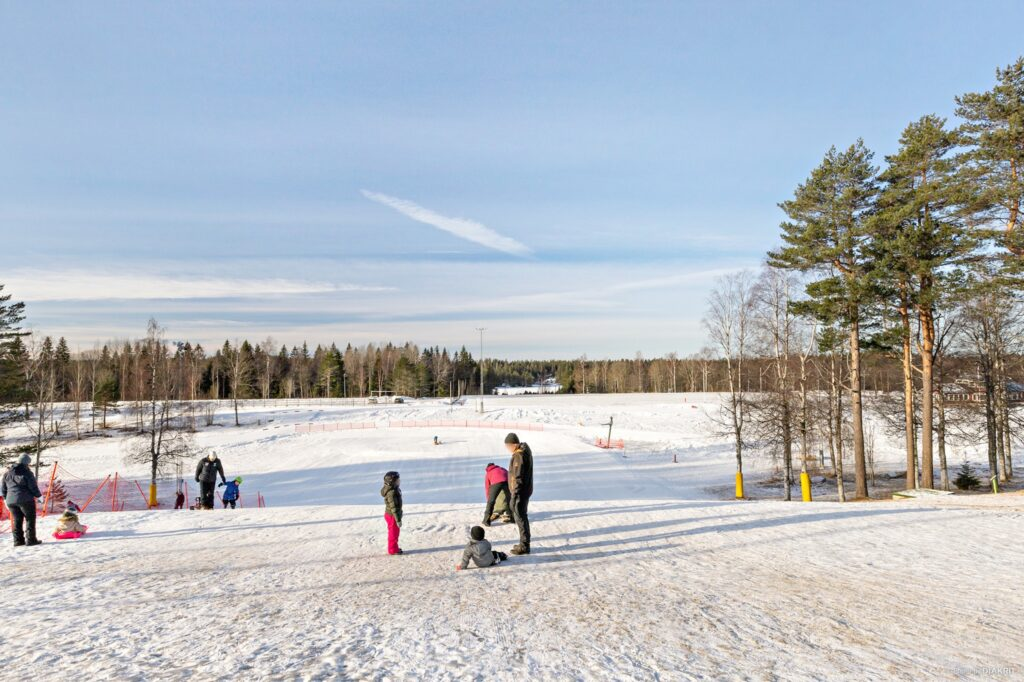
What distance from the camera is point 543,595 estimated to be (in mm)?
7008

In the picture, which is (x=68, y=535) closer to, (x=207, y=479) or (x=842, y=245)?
(x=207, y=479)

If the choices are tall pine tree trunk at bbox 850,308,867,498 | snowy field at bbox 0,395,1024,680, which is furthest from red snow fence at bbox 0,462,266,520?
tall pine tree trunk at bbox 850,308,867,498

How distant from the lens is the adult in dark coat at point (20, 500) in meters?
9.60

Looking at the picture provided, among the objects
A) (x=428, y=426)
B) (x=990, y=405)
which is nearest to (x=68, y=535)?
(x=990, y=405)

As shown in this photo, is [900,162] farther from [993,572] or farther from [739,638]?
[739,638]

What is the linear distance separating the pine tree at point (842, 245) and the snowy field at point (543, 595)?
23.2 feet

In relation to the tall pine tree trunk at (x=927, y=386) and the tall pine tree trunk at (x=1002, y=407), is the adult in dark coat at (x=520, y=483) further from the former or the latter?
the tall pine tree trunk at (x=1002, y=407)

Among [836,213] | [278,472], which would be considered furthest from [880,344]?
[278,472]

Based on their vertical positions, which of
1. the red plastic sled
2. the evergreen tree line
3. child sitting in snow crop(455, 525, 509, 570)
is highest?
the evergreen tree line

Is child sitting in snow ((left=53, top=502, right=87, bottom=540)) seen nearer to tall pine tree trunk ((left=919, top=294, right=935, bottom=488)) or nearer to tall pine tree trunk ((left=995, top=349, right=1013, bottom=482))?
tall pine tree trunk ((left=919, top=294, right=935, bottom=488))

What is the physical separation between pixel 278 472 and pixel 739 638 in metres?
32.8

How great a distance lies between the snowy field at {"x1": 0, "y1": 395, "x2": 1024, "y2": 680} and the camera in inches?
199

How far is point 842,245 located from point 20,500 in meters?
24.8

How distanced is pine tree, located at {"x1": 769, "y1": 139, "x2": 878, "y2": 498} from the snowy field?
278 inches
